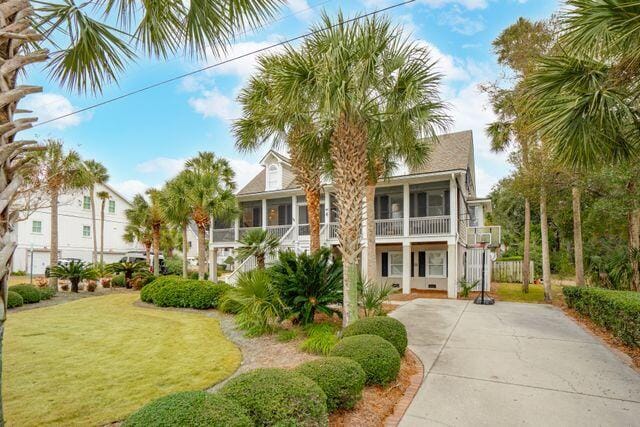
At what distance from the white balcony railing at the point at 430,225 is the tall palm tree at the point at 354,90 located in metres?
8.96

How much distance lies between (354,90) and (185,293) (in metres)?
10.0

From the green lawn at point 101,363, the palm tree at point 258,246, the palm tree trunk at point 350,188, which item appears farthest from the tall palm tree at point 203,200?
the palm tree trunk at point 350,188

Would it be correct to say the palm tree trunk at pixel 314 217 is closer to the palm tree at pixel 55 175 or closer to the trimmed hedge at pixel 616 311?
the trimmed hedge at pixel 616 311

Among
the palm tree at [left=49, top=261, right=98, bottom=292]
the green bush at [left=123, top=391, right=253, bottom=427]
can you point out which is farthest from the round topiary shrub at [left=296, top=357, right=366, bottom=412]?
the palm tree at [left=49, top=261, right=98, bottom=292]

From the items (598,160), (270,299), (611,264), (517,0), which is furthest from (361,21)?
(611,264)

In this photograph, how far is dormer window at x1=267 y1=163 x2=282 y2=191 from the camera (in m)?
21.1

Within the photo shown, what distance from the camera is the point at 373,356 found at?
196 inches

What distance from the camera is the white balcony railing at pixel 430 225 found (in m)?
16.2

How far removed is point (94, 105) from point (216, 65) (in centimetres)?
363

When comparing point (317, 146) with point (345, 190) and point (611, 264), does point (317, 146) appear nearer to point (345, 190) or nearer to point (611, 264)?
point (345, 190)

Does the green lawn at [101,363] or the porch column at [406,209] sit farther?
the porch column at [406,209]

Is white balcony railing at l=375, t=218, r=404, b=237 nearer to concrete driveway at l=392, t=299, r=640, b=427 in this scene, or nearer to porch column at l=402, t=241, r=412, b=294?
porch column at l=402, t=241, r=412, b=294

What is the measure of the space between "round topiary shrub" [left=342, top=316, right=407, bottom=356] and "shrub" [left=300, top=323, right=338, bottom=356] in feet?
1.91

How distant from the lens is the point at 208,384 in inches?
222
